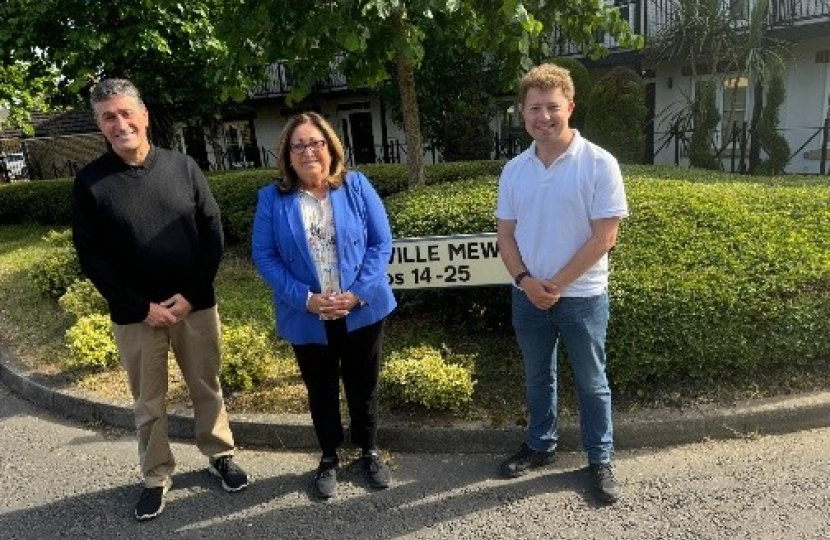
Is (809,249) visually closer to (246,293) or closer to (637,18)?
(246,293)

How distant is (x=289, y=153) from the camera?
297 cm

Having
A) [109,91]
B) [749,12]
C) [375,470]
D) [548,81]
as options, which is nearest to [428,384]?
[375,470]

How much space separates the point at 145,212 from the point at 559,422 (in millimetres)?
2397

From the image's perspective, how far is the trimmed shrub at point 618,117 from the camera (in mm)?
9586

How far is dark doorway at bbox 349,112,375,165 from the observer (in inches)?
811

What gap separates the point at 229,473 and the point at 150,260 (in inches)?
46.9

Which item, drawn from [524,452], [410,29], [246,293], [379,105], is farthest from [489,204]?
[379,105]

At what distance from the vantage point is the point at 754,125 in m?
11.0

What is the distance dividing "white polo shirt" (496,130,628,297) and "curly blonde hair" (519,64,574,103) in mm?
218

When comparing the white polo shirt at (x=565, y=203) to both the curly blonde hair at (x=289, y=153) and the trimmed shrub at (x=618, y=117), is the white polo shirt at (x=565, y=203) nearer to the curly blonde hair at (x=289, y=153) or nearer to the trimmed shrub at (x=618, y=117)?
the curly blonde hair at (x=289, y=153)

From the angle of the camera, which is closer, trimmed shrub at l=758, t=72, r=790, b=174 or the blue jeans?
the blue jeans

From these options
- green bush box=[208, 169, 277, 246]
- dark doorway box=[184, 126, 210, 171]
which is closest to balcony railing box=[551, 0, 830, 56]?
green bush box=[208, 169, 277, 246]

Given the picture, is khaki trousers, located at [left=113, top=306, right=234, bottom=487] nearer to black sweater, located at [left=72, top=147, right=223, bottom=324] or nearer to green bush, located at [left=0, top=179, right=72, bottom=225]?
black sweater, located at [left=72, top=147, right=223, bottom=324]

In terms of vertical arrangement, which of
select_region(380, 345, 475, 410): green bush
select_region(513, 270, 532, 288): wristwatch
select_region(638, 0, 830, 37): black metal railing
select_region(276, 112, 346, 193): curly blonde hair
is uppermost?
select_region(638, 0, 830, 37): black metal railing
